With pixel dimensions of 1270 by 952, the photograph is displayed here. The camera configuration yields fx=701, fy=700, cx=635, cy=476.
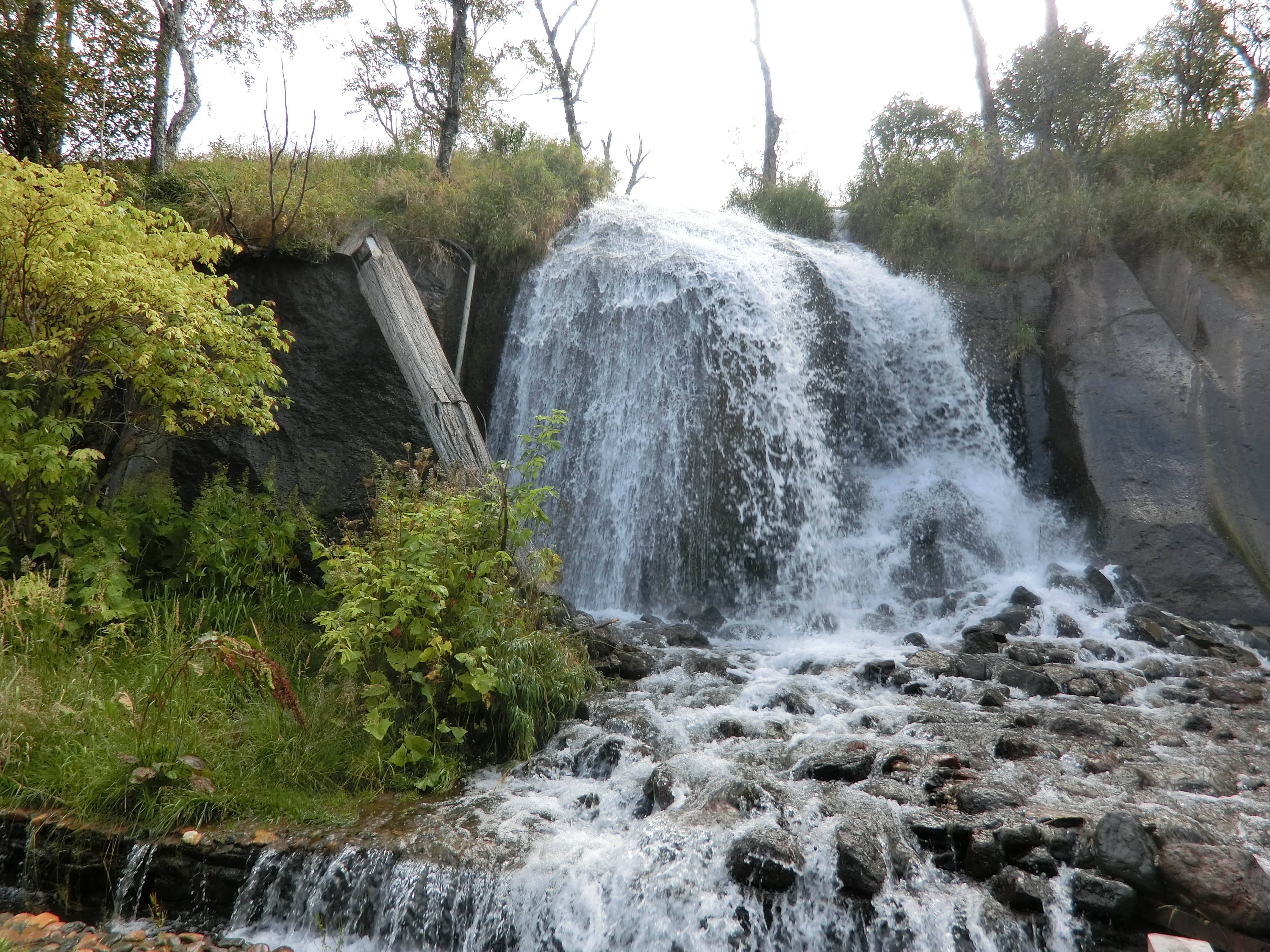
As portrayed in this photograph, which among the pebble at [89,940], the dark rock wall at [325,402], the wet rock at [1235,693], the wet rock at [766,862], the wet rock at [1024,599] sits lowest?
the pebble at [89,940]

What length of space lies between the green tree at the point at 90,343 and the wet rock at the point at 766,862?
480cm

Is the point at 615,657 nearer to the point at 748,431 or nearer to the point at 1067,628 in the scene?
the point at 748,431

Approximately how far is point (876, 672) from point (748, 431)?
3809 millimetres

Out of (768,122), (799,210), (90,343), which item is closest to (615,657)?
(90,343)

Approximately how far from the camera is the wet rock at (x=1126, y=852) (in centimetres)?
293

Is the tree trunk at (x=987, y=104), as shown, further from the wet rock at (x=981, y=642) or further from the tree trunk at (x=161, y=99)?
the tree trunk at (x=161, y=99)

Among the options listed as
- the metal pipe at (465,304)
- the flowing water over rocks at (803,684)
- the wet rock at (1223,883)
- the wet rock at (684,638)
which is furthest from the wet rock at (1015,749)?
the metal pipe at (465,304)

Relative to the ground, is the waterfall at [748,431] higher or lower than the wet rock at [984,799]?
higher

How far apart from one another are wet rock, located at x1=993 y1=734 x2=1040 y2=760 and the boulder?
198 inches

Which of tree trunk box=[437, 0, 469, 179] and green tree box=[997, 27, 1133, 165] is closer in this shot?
tree trunk box=[437, 0, 469, 179]

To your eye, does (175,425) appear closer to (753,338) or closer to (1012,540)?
(753,338)

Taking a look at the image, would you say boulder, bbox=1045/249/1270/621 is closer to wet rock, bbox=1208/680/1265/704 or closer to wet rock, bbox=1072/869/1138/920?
wet rock, bbox=1208/680/1265/704

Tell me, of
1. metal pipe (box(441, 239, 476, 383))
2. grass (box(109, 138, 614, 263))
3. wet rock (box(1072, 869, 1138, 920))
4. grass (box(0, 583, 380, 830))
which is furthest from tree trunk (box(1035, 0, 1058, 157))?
grass (box(0, 583, 380, 830))

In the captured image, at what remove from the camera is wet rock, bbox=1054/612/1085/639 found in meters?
7.36
